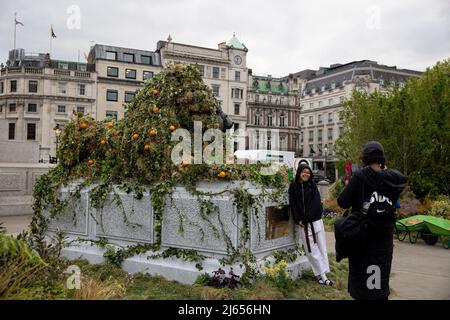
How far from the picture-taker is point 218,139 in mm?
8070

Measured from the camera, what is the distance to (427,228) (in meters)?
11.8

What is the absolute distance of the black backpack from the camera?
446cm

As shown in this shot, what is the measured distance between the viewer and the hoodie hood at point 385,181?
451cm

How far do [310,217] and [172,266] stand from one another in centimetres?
243

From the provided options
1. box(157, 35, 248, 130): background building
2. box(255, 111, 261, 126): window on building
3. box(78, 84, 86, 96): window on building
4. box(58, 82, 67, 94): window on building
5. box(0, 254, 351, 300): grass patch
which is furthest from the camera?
box(255, 111, 261, 126): window on building

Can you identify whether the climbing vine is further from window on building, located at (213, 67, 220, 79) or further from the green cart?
window on building, located at (213, 67, 220, 79)

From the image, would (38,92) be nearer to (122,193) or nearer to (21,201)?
(21,201)

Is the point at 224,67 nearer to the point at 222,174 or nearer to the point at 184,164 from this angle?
the point at 184,164

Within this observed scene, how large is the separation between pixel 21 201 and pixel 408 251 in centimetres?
1399

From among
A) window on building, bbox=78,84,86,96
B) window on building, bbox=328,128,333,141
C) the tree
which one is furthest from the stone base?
window on building, bbox=328,128,333,141

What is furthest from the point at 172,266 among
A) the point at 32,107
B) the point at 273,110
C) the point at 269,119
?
the point at 273,110

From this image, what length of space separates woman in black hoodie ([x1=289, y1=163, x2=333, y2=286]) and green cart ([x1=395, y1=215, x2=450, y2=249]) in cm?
564

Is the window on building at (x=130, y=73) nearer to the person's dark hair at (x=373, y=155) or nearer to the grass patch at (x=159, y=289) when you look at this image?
the grass patch at (x=159, y=289)

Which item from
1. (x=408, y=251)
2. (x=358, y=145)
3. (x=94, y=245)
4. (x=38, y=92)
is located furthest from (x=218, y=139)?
(x=38, y=92)
